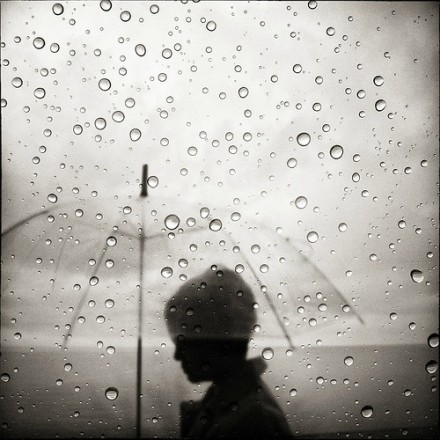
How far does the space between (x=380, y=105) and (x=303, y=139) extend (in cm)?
32

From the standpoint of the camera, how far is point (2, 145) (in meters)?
1.10

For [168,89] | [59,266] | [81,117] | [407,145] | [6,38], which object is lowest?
[59,266]

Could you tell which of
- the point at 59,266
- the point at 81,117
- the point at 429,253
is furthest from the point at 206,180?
the point at 429,253

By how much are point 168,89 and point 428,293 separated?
122 cm

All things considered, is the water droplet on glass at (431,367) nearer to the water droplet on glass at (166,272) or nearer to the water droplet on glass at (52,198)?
the water droplet on glass at (166,272)

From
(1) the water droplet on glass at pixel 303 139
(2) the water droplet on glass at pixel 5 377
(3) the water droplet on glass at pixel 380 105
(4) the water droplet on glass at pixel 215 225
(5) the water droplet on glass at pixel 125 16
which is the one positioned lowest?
(2) the water droplet on glass at pixel 5 377

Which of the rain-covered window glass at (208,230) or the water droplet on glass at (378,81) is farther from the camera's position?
the water droplet on glass at (378,81)

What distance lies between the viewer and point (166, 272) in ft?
3.64

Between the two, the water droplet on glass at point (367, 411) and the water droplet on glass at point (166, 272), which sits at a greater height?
the water droplet on glass at point (166, 272)

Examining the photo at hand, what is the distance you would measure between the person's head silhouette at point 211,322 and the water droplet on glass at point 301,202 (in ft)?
1.10

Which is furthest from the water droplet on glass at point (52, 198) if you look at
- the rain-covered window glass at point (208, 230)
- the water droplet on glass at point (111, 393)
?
the water droplet on glass at point (111, 393)

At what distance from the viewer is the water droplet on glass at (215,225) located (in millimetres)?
1121

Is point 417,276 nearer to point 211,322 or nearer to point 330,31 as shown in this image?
point 211,322

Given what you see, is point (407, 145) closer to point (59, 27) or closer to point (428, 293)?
point (428, 293)
